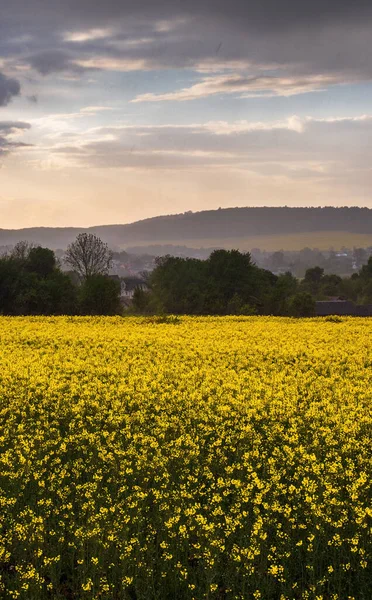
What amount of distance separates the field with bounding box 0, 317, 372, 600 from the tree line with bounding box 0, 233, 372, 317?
4037 cm

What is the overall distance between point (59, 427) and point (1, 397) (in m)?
2.73

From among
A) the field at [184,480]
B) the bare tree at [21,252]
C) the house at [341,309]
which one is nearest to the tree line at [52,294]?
the bare tree at [21,252]

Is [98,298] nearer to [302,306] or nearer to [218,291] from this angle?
[218,291]

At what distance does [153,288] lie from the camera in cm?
10562

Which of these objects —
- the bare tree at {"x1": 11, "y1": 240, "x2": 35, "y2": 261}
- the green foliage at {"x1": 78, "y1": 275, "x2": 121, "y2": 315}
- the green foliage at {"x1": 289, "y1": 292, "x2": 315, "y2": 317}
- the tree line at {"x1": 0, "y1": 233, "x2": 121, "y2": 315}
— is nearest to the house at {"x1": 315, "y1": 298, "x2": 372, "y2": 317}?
the green foliage at {"x1": 289, "y1": 292, "x2": 315, "y2": 317}

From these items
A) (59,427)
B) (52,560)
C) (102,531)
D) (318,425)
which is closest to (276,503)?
(102,531)

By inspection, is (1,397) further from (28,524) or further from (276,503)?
(276,503)

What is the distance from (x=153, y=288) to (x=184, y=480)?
306 feet

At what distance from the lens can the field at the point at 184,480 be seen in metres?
9.66

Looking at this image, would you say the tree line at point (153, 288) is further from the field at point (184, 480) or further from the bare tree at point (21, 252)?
the field at point (184, 480)

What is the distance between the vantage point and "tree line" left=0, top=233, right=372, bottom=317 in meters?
63.9

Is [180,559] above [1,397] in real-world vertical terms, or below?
below

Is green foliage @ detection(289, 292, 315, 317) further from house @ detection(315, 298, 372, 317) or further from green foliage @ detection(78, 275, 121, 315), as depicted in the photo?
green foliage @ detection(78, 275, 121, 315)

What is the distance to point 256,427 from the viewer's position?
1588cm
